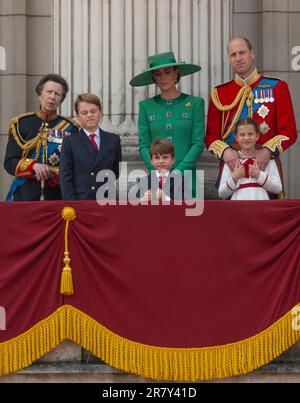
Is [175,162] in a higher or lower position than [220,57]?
lower

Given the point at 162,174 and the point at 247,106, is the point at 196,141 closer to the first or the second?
the point at 247,106

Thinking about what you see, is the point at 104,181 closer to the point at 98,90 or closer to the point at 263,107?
the point at 263,107

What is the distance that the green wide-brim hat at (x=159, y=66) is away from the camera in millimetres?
11375

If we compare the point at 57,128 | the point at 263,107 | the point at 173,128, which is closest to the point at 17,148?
the point at 57,128

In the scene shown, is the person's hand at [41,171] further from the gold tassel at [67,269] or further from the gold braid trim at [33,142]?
the gold tassel at [67,269]

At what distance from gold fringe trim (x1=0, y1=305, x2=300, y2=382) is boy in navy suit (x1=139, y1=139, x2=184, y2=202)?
3.54 feet

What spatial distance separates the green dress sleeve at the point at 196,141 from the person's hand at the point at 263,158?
1.81ft

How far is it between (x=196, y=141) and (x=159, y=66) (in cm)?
63

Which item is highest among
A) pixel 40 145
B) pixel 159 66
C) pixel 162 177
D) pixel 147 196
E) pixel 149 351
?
pixel 159 66

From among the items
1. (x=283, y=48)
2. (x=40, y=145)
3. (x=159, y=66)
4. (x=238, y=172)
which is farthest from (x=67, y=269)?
(x=283, y=48)

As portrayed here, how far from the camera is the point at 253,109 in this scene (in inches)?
445

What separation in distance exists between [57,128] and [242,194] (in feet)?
5.29

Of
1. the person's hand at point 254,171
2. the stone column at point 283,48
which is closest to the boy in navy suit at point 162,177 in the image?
the person's hand at point 254,171
